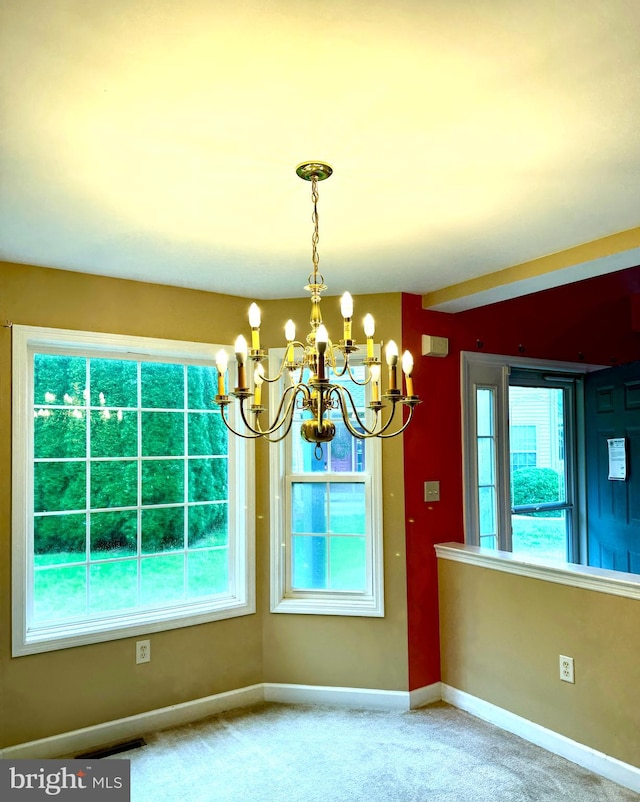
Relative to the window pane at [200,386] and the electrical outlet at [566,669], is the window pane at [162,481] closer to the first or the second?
the window pane at [200,386]

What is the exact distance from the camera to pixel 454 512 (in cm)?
370

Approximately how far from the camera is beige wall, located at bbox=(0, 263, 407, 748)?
290 cm

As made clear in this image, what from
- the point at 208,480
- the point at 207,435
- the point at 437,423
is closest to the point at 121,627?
the point at 208,480

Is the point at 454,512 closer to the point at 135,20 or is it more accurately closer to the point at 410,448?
the point at 410,448

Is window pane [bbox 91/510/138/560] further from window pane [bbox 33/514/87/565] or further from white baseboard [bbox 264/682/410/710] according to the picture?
white baseboard [bbox 264/682/410/710]

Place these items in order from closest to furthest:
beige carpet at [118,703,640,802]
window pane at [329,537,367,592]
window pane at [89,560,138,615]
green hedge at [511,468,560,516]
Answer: beige carpet at [118,703,640,802]
window pane at [89,560,138,615]
window pane at [329,537,367,592]
green hedge at [511,468,560,516]

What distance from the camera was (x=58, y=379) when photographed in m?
3.14

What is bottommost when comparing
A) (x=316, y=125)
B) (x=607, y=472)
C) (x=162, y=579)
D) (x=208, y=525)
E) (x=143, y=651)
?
(x=143, y=651)

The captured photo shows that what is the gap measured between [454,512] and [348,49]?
285 cm

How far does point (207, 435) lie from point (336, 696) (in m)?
1.66

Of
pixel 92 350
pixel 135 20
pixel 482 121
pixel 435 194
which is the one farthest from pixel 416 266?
pixel 135 20

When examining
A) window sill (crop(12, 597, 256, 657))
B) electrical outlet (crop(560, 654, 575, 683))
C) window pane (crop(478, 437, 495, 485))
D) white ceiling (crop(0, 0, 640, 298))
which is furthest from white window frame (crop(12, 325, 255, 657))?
electrical outlet (crop(560, 654, 575, 683))

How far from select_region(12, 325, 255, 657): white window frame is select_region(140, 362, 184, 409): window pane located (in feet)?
0.21

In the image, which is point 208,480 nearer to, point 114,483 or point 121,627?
point 114,483
